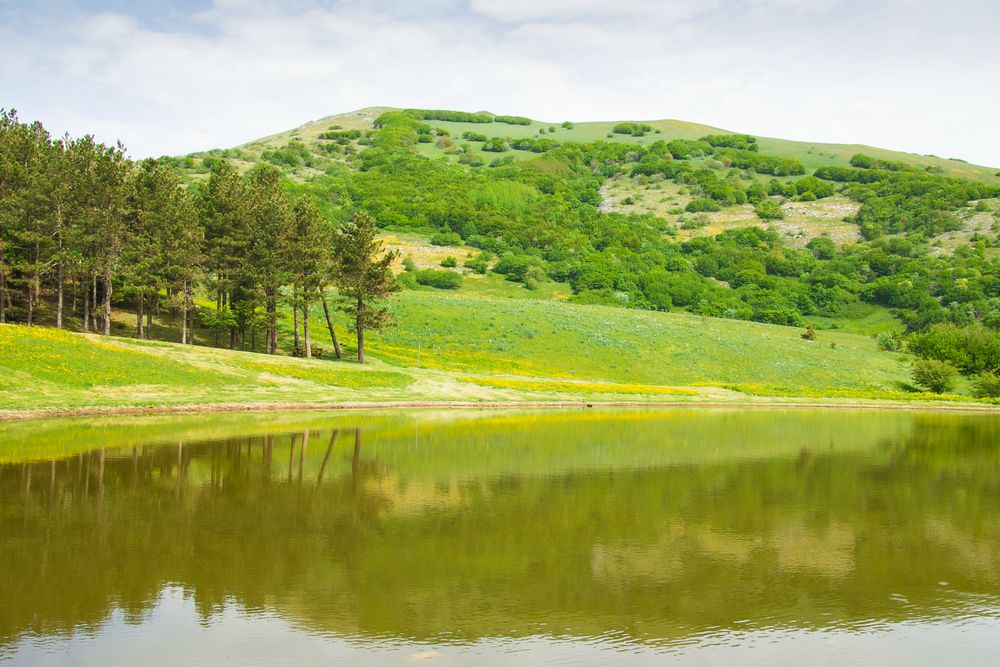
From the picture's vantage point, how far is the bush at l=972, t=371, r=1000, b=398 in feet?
249

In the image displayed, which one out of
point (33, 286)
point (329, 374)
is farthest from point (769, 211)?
point (33, 286)

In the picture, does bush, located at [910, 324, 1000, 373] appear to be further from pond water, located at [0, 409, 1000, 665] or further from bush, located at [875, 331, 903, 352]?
pond water, located at [0, 409, 1000, 665]

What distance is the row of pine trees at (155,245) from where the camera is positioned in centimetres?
5538

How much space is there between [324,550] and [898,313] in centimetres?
13649

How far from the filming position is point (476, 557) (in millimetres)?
15000

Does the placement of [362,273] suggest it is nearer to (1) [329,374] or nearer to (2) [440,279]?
(1) [329,374]

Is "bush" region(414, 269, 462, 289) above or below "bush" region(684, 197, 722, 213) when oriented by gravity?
below

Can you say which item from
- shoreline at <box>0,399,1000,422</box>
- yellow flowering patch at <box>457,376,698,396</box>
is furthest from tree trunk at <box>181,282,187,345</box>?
yellow flowering patch at <box>457,376,698,396</box>

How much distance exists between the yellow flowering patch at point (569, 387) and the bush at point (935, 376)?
1147 inches

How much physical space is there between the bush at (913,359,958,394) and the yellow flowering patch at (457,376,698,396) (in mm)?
29131

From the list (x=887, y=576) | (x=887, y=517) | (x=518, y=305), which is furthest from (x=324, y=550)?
(x=518, y=305)

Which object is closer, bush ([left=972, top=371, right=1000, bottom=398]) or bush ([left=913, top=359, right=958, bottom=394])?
bush ([left=972, top=371, right=1000, bottom=398])

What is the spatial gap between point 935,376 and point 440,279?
2744 inches

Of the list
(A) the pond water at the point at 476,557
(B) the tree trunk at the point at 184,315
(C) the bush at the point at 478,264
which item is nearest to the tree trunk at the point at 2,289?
(B) the tree trunk at the point at 184,315
